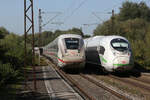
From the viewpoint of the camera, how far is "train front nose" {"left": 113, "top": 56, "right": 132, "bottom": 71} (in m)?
17.0

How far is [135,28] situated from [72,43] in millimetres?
38750

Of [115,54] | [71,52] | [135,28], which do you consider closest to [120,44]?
[115,54]

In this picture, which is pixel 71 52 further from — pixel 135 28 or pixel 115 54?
pixel 135 28

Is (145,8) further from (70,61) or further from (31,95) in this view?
(31,95)

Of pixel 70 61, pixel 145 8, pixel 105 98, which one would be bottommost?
pixel 105 98

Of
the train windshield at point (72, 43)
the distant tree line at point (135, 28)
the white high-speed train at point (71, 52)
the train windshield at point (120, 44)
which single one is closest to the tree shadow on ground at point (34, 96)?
the white high-speed train at point (71, 52)

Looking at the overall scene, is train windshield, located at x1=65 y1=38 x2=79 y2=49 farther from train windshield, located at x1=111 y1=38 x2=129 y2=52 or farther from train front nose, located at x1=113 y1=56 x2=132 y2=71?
train front nose, located at x1=113 y1=56 x2=132 y2=71

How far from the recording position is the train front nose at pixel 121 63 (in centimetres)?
1703

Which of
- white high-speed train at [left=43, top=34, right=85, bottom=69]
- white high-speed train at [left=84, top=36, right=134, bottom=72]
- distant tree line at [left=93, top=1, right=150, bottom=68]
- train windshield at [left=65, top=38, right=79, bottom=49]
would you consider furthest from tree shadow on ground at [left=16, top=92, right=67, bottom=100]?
distant tree line at [left=93, top=1, right=150, bottom=68]

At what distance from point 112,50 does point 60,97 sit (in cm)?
835

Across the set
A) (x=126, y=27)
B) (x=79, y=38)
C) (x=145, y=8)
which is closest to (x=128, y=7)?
(x=145, y=8)

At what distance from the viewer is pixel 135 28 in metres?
55.3

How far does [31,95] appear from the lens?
428 inches

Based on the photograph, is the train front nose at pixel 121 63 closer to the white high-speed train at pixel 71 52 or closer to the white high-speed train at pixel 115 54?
the white high-speed train at pixel 115 54
